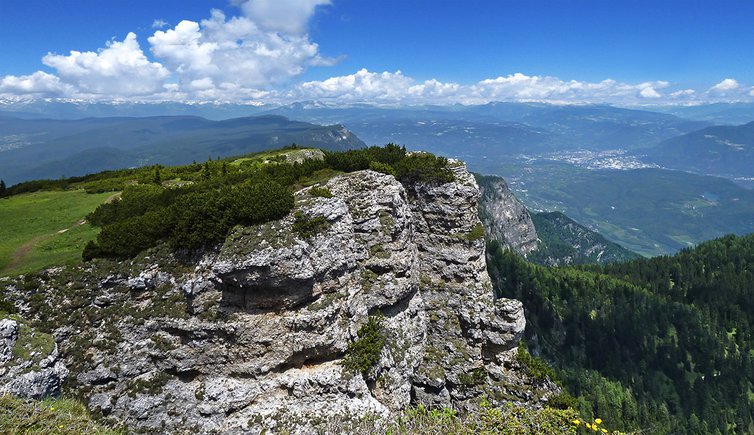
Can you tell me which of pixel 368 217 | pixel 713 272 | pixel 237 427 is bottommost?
pixel 713 272

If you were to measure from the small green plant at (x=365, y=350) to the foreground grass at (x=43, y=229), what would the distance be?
60.5 ft

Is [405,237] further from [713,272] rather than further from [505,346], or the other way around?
[713,272]

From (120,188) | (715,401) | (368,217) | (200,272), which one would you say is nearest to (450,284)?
(368,217)

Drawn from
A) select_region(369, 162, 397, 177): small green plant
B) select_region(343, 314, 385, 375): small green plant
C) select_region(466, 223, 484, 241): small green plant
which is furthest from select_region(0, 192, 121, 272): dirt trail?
select_region(466, 223, 484, 241): small green plant

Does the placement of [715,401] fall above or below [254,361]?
below

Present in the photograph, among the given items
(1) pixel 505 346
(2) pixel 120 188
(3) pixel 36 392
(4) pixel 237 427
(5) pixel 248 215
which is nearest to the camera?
(3) pixel 36 392

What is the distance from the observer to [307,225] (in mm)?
24938

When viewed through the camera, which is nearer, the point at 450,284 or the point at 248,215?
the point at 248,215

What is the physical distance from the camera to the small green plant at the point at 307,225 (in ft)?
80.8

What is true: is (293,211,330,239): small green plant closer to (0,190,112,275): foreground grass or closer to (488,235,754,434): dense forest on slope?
(0,190,112,275): foreground grass

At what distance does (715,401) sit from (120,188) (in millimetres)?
146698

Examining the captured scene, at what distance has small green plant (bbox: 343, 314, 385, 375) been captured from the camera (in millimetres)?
24859

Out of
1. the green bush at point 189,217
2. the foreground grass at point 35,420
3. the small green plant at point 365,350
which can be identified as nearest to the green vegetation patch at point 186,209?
the green bush at point 189,217

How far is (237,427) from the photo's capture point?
73.6ft
